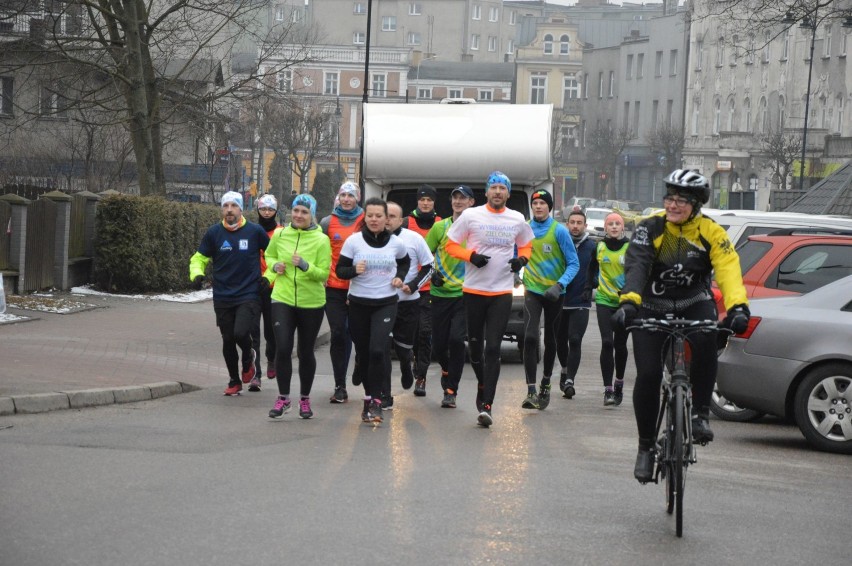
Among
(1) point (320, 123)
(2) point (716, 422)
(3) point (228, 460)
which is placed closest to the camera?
(3) point (228, 460)

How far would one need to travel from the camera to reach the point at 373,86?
120 metres

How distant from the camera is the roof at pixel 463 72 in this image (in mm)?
121000

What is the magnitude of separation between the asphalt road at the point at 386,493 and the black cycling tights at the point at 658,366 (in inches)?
21.6

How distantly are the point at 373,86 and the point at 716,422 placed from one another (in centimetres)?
10898

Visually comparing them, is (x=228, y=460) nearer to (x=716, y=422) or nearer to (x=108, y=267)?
(x=716, y=422)

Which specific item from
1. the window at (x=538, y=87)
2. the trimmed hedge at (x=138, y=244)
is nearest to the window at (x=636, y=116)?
the window at (x=538, y=87)

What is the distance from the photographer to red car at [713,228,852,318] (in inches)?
486

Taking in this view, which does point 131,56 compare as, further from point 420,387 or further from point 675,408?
point 675,408

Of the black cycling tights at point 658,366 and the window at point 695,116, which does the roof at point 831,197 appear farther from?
the window at point 695,116

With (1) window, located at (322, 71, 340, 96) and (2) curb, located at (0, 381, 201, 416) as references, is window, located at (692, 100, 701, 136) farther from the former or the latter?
(2) curb, located at (0, 381, 201, 416)

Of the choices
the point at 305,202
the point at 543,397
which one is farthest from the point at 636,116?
the point at 305,202

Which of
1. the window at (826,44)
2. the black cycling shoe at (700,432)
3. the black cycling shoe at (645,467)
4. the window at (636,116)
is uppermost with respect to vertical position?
the window at (826,44)

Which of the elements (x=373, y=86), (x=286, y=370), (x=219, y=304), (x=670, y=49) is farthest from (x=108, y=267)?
(x=373, y=86)

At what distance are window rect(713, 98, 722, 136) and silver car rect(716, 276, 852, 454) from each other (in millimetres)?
75902
